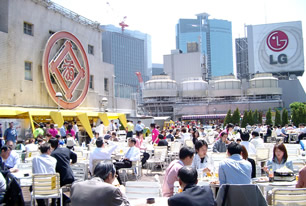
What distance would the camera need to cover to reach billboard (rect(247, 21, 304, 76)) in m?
75.6

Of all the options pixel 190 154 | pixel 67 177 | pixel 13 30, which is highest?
pixel 13 30

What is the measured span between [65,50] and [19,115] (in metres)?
6.98

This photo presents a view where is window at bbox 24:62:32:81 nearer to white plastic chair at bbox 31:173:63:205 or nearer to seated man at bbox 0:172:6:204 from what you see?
white plastic chair at bbox 31:173:63:205

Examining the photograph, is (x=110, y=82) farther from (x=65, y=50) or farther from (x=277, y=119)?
(x=277, y=119)

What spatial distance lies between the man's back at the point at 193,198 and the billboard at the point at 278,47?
7761cm

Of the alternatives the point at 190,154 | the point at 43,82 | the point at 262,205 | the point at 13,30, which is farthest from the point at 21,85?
the point at 262,205

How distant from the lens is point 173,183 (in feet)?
17.6

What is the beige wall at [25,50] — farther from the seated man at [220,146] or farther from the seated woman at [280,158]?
the seated woman at [280,158]

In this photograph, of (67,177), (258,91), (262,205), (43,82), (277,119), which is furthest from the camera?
(258,91)

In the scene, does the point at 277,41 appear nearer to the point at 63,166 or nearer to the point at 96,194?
the point at 63,166

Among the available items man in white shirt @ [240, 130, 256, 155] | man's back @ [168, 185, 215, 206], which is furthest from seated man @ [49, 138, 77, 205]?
man in white shirt @ [240, 130, 256, 155]

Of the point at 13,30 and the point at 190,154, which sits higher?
the point at 13,30

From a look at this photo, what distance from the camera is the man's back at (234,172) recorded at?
16.7ft

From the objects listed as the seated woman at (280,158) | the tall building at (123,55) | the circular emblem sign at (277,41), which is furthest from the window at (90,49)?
the tall building at (123,55)
